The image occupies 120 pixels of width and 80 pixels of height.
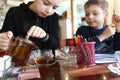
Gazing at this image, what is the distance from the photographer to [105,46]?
4.31ft

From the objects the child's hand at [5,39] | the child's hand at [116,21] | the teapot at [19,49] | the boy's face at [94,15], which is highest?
the boy's face at [94,15]

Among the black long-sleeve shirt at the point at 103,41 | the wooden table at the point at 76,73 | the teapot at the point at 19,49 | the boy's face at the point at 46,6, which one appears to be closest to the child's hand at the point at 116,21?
the black long-sleeve shirt at the point at 103,41

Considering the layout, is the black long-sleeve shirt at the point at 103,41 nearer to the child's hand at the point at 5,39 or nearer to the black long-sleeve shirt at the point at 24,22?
the black long-sleeve shirt at the point at 24,22

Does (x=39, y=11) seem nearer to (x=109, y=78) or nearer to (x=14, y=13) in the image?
(x=14, y=13)

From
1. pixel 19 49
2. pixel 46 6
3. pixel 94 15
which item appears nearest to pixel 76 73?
pixel 19 49

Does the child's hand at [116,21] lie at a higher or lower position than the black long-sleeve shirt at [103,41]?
higher

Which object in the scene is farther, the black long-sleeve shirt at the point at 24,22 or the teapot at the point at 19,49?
the black long-sleeve shirt at the point at 24,22

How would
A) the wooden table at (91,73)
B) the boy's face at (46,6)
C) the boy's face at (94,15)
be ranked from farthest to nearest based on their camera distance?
the boy's face at (94,15)
the boy's face at (46,6)
the wooden table at (91,73)

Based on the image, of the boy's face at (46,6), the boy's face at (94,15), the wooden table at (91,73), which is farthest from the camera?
the boy's face at (94,15)

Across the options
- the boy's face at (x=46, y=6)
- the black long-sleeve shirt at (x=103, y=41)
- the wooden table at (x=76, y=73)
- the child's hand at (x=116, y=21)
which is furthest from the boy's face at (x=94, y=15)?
the wooden table at (x=76, y=73)

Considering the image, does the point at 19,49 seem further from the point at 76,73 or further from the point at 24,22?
the point at 24,22

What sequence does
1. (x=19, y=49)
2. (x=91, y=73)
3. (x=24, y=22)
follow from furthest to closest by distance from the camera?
(x=24, y=22) → (x=19, y=49) → (x=91, y=73)

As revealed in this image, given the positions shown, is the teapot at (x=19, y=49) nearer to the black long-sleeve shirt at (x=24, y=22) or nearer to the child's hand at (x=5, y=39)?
the child's hand at (x=5, y=39)

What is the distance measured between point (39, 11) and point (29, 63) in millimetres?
483
